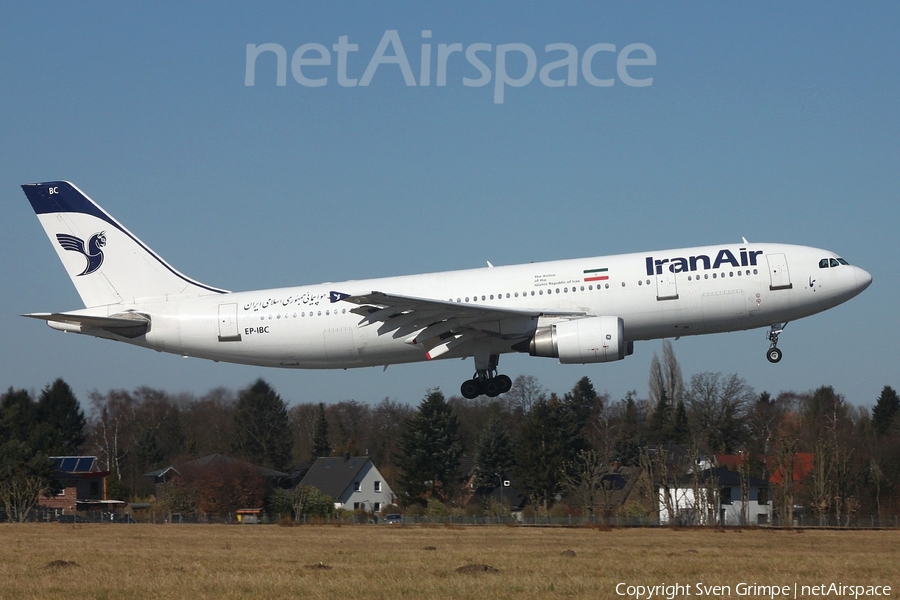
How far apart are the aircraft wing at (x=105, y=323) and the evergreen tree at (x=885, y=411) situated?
3326 inches

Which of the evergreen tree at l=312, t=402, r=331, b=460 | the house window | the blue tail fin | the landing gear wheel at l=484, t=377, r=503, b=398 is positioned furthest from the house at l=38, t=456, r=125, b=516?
the landing gear wheel at l=484, t=377, r=503, b=398

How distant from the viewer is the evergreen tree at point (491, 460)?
91125 mm

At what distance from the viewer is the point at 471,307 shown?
33688 millimetres

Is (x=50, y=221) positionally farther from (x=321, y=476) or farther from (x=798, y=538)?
(x=321, y=476)

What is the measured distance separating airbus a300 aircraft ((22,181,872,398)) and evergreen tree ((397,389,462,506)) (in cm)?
4949

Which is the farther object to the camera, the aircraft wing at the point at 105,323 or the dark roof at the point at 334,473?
the dark roof at the point at 334,473

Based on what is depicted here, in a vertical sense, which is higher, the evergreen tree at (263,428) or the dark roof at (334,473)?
the evergreen tree at (263,428)

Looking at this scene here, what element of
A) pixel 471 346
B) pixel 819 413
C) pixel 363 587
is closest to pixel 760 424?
pixel 819 413

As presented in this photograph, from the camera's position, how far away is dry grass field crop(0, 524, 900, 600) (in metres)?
24.3

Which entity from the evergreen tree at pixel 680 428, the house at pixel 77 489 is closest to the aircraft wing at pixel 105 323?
the house at pixel 77 489

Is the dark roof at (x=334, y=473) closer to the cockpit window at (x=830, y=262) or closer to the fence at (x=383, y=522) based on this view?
the fence at (x=383, y=522)

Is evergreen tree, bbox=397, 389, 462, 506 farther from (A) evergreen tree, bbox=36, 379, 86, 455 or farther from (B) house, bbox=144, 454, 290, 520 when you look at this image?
(A) evergreen tree, bbox=36, 379, 86, 455

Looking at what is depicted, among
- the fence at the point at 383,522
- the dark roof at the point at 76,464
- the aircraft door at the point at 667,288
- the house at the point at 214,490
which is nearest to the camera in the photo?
the aircraft door at the point at 667,288

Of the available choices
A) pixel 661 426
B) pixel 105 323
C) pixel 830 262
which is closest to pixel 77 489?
pixel 105 323
